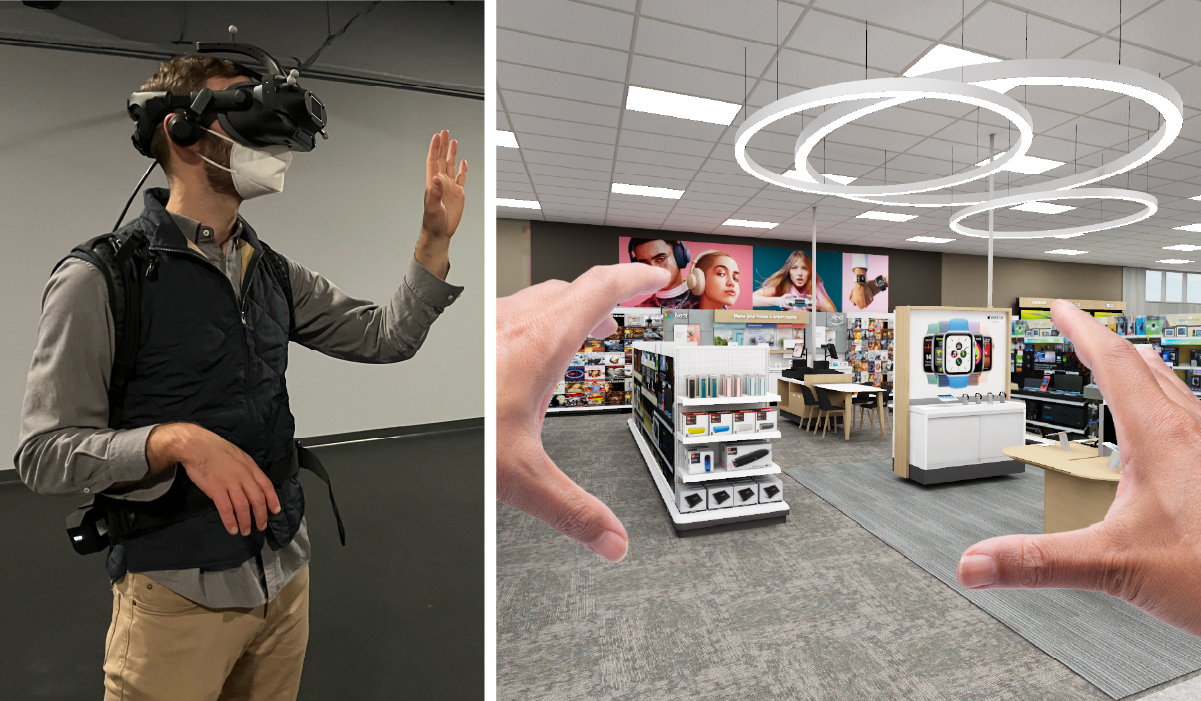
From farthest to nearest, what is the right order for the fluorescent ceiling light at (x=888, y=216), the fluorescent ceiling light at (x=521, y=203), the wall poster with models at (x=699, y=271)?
the wall poster with models at (x=699, y=271)
the fluorescent ceiling light at (x=888, y=216)
the fluorescent ceiling light at (x=521, y=203)

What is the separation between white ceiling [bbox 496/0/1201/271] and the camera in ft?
8.63

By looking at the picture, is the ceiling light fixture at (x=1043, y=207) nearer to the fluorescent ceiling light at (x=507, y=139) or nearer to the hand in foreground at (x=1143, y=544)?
the fluorescent ceiling light at (x=507, y=139)

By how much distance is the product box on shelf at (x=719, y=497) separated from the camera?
3.18 meters

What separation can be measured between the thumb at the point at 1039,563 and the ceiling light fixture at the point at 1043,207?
25.2 feet

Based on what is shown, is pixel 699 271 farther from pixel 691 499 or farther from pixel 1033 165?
pixel 691 499

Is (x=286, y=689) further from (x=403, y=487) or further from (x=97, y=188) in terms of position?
(x=97, y=188)

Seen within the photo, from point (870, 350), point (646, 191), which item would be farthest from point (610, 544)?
point (870, 350)

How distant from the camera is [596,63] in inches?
126

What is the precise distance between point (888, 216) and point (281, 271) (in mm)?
8406

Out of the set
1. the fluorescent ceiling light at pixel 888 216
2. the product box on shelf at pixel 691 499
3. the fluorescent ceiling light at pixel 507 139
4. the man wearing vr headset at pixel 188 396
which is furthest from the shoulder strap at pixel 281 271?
the fluorescent ceiling light at pixel 888 216

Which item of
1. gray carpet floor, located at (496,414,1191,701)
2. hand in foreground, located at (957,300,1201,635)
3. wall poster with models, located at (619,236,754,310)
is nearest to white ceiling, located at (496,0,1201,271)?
wall poster with models, located at (619,236,754,310)

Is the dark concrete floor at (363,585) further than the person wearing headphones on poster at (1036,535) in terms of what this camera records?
No

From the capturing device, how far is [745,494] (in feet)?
10.6

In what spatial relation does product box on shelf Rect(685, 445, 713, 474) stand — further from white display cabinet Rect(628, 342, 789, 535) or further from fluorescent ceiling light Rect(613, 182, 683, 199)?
fluorescent ceiling light Rect(613, 182, 683, 199)
